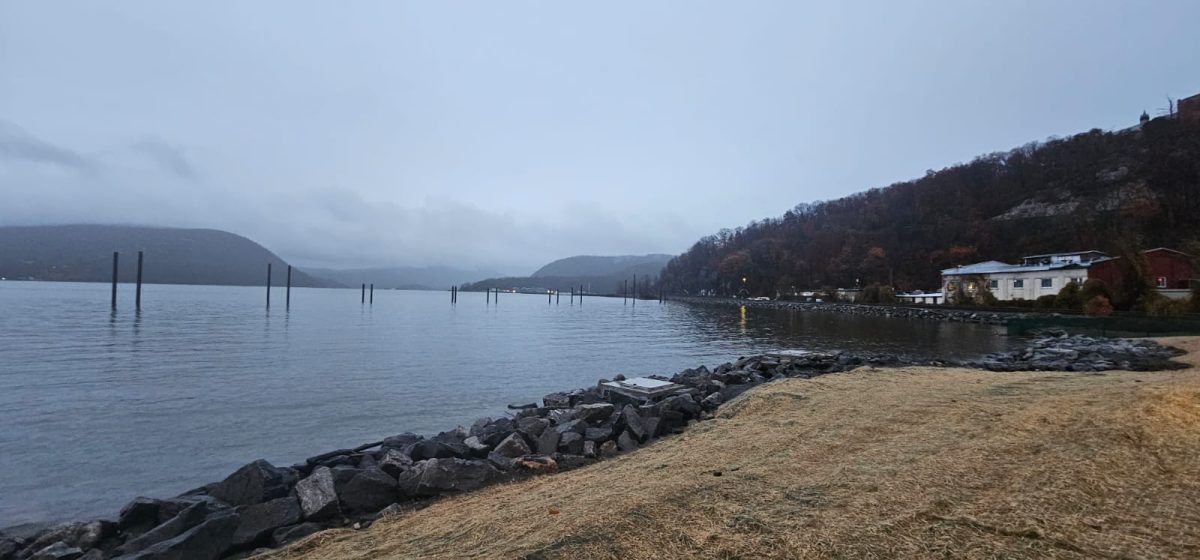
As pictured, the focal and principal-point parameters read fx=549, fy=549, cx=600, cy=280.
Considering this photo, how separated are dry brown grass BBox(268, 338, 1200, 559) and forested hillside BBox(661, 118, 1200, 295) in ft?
256

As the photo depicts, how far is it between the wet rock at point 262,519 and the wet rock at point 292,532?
0.26ft

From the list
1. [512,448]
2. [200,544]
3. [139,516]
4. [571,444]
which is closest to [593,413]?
[571,444]

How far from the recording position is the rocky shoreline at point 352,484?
5.24 meters

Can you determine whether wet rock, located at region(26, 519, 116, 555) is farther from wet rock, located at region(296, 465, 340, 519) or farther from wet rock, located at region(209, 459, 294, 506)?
wet rock, located at region(296, 465, 340, 519)

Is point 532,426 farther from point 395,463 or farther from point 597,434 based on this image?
point 395,463

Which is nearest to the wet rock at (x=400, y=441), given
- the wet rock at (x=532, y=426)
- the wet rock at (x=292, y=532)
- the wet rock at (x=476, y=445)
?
the wet rock at (x=476, y=445)

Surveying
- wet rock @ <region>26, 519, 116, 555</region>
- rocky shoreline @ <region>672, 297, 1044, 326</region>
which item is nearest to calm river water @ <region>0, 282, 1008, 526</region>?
wet rock @ <region>26, 519, 116, 555</region>

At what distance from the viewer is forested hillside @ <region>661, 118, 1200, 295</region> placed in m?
82.6

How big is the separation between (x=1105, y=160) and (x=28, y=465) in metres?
138

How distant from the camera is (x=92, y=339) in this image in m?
24.6

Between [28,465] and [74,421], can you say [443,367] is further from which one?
[28,465]

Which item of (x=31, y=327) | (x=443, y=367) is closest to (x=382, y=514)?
(x=443, y=367)

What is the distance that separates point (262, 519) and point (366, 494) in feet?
3.33

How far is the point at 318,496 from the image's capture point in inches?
237
